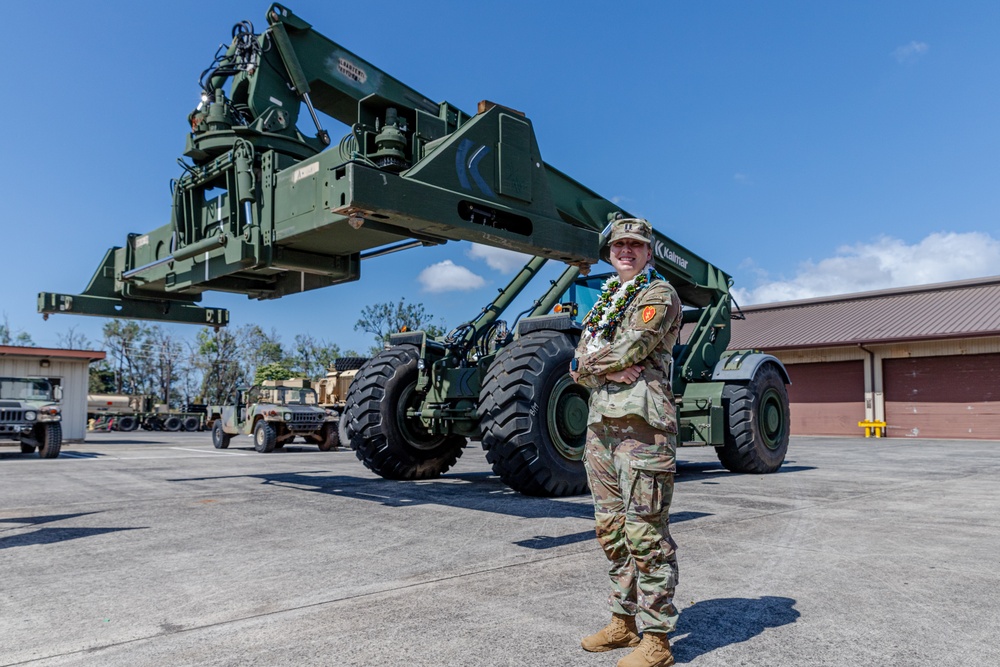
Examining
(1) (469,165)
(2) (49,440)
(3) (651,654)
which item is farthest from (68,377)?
(3) (651,654)

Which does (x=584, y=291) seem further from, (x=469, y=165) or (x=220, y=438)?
(x=220, y=438)

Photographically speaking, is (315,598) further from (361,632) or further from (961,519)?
(961,519)

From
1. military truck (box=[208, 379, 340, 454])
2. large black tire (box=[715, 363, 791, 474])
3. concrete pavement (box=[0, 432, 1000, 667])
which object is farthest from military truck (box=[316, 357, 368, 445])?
concrete pavement (box=[0, 432, 1000, 667])

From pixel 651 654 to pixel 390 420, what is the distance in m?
6.09

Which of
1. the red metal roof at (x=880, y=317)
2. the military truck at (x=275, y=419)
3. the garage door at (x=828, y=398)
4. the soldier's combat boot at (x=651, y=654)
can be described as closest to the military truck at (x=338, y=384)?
the military truck at (x=275, y=419)

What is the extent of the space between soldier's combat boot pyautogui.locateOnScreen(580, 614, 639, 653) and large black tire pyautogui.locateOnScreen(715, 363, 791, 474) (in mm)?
7116

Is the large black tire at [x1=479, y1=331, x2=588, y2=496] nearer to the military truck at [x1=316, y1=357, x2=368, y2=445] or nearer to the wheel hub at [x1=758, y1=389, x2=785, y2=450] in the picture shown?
the wheel hub at [x1=758, y1=389, x2=785, y2=450]

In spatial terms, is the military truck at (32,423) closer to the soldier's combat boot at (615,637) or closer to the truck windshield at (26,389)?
the truck windshield at (26,389)

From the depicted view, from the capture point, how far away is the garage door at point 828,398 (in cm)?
2506

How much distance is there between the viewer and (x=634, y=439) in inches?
119

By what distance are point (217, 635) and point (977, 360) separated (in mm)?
24775

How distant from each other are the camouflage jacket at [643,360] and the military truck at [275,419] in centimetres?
1597

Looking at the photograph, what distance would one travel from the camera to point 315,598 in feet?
12.1

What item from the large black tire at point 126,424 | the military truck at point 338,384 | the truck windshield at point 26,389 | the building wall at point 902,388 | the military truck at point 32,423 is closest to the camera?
the military truck at point 32,423
